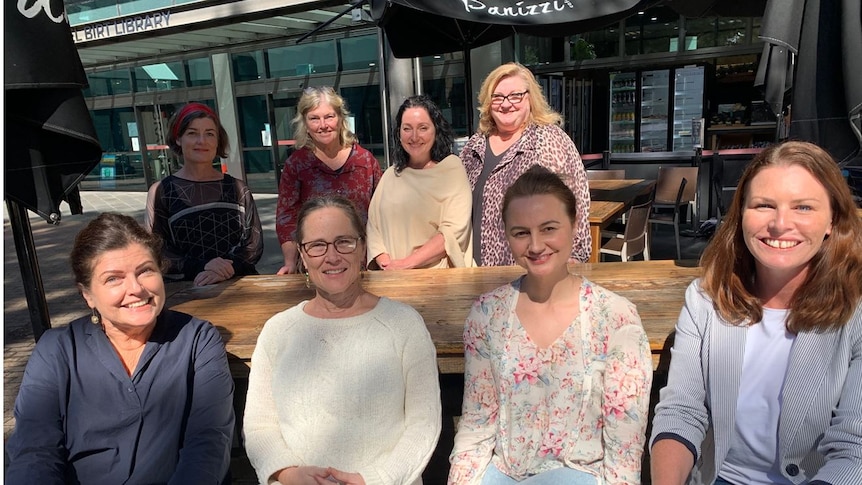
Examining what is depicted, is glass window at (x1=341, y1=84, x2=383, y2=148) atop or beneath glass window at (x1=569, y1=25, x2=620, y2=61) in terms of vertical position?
beneath

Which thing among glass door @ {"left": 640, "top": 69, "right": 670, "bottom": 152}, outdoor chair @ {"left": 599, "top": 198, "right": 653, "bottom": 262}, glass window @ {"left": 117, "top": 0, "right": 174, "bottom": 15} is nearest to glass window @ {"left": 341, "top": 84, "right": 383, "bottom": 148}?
glass window @ {"left": 117, "top": 0, "right": 174, "bottom": 15}

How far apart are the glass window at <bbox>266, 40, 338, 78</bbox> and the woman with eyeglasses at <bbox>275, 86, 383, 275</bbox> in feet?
31.1

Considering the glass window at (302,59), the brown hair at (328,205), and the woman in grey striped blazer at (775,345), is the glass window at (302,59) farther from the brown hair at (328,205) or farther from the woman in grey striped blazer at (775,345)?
the woman in grey striped blazer at (775,345)

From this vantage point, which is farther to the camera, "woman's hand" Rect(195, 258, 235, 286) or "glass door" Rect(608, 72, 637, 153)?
"glass door" Rect(608, 72, 637, 153)

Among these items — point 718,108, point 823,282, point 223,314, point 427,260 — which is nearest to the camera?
point 823,282

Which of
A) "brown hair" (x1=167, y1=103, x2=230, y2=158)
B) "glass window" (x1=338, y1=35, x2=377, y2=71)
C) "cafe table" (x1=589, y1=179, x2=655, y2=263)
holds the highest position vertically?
"glass window" (x1=338, y1=35, x2=377, y2=71)

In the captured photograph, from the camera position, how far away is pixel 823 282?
4.92 feet

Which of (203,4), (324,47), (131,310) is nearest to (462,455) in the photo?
(131,310)

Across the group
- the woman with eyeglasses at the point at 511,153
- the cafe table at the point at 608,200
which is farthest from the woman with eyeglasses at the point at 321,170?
the cafe table at the point at 608,200

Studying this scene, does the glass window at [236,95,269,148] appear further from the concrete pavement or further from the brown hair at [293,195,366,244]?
the brown hair at [293,195,366,244]

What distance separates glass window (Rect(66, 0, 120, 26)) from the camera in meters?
11.1

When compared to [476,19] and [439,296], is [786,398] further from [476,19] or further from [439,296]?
[476,19]

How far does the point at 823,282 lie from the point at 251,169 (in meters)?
13.6

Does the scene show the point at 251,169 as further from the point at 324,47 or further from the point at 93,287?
the point at 93,287
